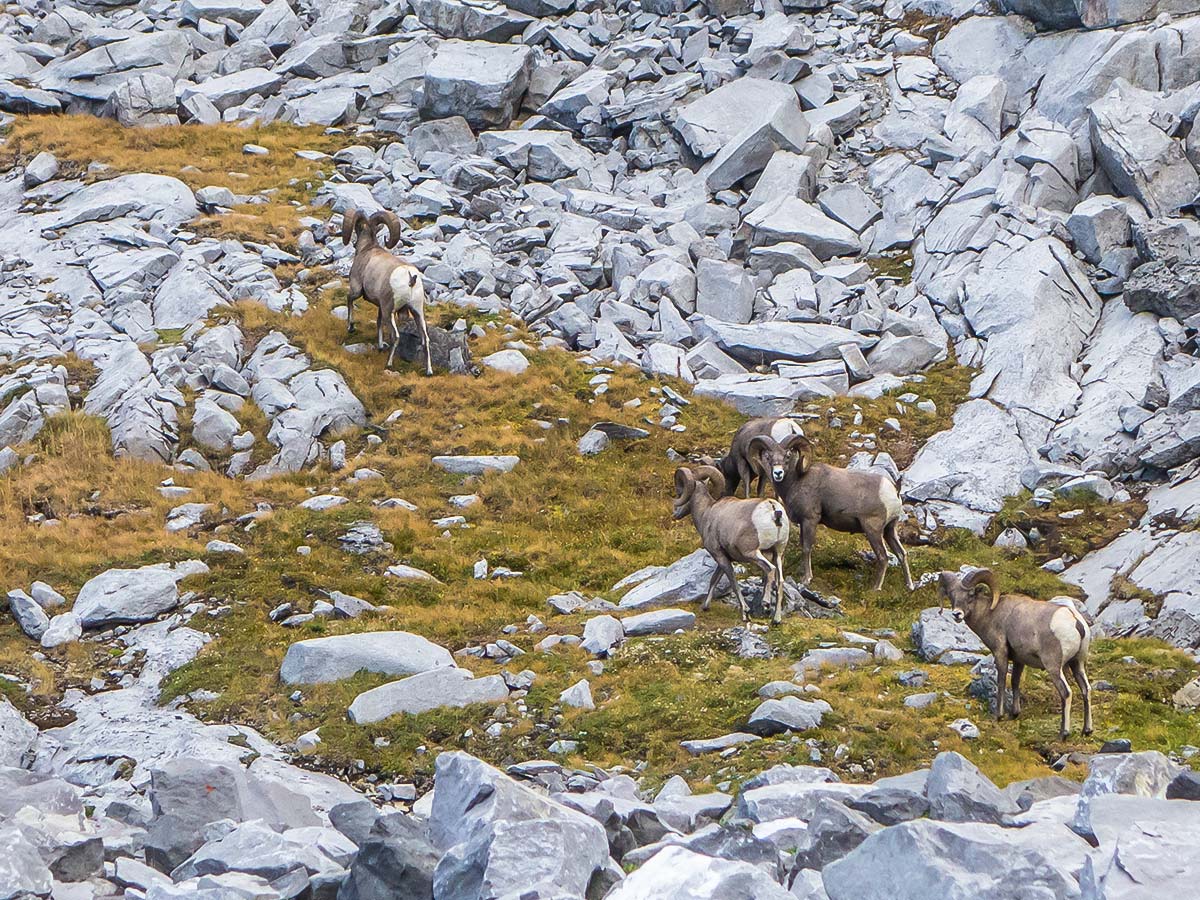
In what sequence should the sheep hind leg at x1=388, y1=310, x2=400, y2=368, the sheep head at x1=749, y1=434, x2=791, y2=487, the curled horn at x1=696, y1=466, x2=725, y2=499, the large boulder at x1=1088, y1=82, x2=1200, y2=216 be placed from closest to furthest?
the sheep head at x1=749, y1=434, x2=791, y2=487 < the curled horn at x1=696, y1=466, x2=725, y2=499 < the sheep hind leg at x1=388, y1=310, x2=400, y2=368 < the large boulder at x1=1088, y1=82, x2=1200, y2=216

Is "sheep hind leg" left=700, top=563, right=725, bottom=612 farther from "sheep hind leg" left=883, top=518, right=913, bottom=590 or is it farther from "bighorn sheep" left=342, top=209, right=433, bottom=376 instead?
"bighorn sheep" left=342, top=209, right=433, bottom=376

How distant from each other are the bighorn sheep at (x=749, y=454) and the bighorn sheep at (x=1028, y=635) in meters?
5.84

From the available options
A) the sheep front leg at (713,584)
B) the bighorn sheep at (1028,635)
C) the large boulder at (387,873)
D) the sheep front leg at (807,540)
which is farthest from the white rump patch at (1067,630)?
the large boulder at (387,873)

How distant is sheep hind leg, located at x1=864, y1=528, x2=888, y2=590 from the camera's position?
18500 millimetres

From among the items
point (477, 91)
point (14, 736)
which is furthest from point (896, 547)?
point (477, 91)

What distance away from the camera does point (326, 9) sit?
50.5 m

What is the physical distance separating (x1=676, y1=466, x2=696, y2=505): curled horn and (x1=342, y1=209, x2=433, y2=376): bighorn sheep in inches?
399

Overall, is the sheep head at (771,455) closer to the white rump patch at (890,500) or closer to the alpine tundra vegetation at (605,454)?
the alpine tundra vegetation at (605,454)

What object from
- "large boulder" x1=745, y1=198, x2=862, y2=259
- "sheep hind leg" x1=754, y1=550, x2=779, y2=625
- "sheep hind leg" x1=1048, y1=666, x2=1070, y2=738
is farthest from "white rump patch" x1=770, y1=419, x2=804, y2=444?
"large boulder" x1=745, y1=198, x2=862, y2=259

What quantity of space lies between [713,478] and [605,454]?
5.73 meters

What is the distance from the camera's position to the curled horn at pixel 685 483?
1851 cm

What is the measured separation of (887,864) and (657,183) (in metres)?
33.0

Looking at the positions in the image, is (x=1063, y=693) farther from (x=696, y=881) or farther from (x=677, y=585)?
(x=696, y=881)

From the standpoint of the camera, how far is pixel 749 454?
19734 mm
